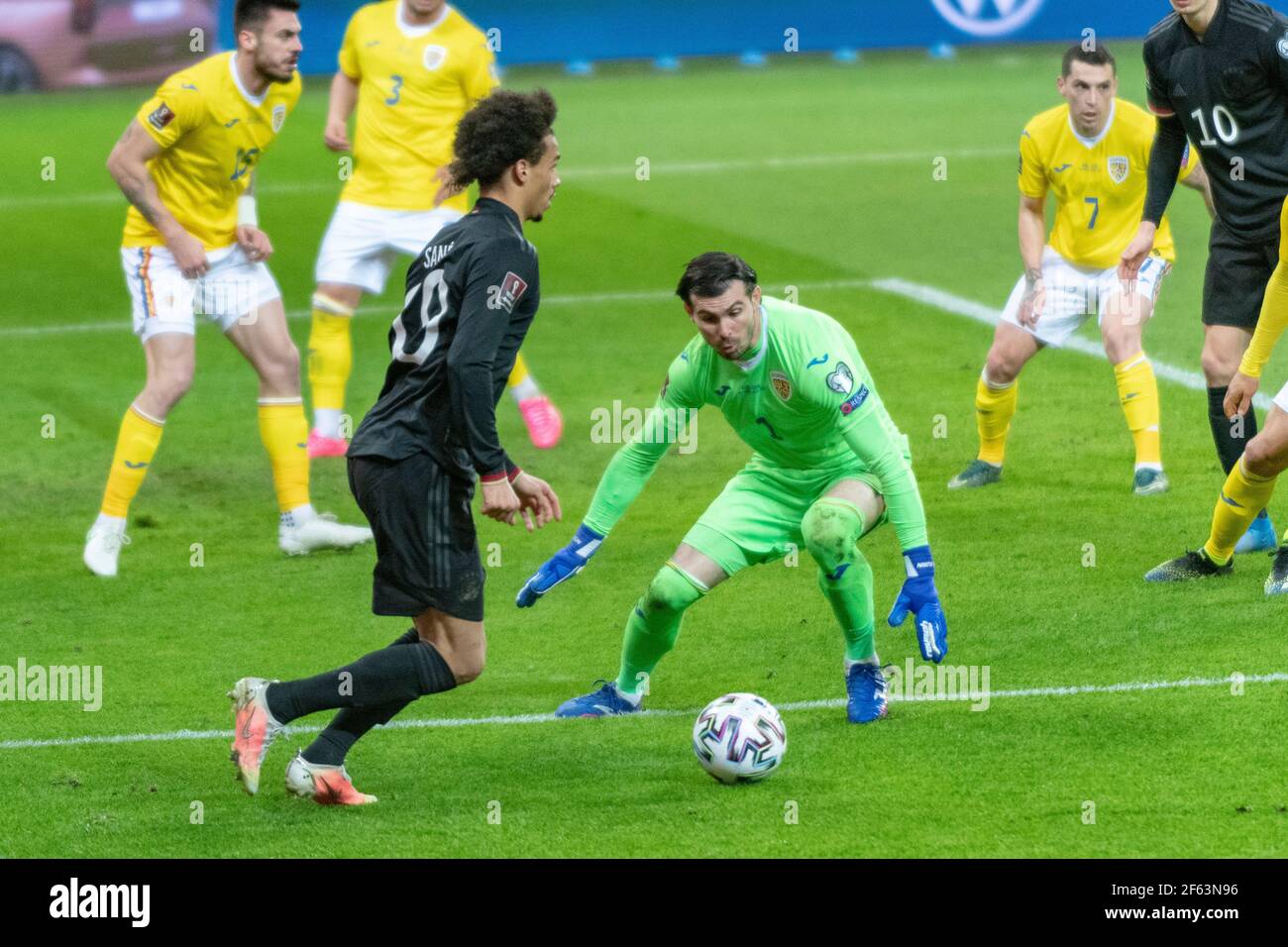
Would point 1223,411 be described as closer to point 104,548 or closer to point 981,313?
point 104,548

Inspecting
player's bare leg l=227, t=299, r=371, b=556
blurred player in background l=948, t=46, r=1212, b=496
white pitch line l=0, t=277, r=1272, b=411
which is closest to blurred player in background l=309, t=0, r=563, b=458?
player's bare leg l=227, t=299, r=371, b=556

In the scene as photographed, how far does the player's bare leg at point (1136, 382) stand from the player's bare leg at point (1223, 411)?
1032mm

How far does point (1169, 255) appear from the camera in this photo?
1020 cm

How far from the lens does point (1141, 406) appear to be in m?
9.89

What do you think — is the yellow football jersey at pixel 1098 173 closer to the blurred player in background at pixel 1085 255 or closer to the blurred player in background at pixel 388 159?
the blurred player in background at pixel 1085 255

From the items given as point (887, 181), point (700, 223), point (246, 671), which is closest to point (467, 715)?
point (246, 671)

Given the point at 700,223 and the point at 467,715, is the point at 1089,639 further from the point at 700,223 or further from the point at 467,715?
the point at 700,223

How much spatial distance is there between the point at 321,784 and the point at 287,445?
3.55 meters

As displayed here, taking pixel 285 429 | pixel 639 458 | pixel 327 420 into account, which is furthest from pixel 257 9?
pixel 639 458

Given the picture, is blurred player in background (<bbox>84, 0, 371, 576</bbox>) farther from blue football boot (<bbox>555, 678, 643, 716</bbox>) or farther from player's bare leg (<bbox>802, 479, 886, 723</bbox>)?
player's bare leg (<bbox>802, 479, 886, 723</bbox>)

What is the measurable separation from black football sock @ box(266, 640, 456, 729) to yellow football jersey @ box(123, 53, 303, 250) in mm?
3803

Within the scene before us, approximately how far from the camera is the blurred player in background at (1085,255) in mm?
9898

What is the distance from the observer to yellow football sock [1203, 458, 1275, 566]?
25.8ft
